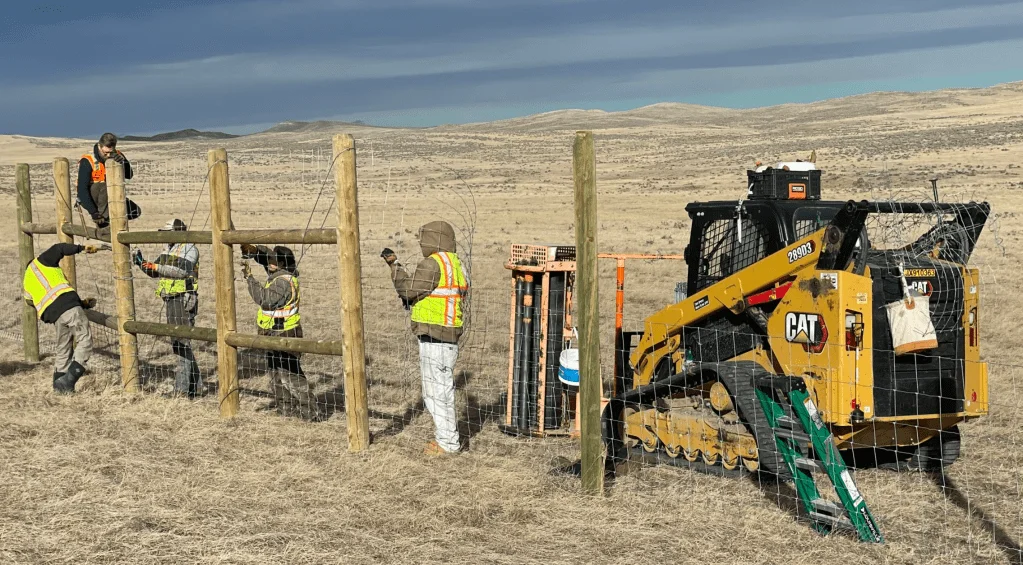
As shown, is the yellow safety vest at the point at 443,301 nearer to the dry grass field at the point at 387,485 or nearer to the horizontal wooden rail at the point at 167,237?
the dry grass field at the point at 387,485

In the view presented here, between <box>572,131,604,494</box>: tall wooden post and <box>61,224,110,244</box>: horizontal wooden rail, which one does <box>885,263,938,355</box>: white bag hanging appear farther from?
<box>61,224,110,244</box>: horizontal wooden rail

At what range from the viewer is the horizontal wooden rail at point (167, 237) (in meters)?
9.84

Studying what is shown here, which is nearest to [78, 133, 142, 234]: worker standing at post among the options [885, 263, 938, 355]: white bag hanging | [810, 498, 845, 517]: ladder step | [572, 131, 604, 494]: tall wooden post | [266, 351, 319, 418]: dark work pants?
[266, 351, 319, 418]: dark work pants

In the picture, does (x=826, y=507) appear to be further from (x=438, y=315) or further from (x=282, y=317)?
(x=282, y=317)

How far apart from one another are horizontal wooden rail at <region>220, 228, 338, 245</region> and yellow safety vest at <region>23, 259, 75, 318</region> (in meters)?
2.31

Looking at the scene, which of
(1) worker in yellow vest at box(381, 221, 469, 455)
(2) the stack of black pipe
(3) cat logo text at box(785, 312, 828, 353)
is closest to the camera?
(3) cat logo text at box(785, 312, 828, 353)

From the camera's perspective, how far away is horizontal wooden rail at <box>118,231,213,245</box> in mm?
9844

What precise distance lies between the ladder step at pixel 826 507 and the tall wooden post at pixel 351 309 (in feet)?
11.7

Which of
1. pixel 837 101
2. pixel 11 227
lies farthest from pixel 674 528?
pixel 837 101

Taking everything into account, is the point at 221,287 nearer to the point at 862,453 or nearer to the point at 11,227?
the point at 862,453

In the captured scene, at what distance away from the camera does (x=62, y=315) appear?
10.8 meters

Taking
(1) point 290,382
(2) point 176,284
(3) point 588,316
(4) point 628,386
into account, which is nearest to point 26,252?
(2) point 176,284

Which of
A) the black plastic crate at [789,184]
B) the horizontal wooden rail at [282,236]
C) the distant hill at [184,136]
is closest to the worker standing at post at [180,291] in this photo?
the horizontal wooden rail at [282,236]

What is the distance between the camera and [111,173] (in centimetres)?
1082
